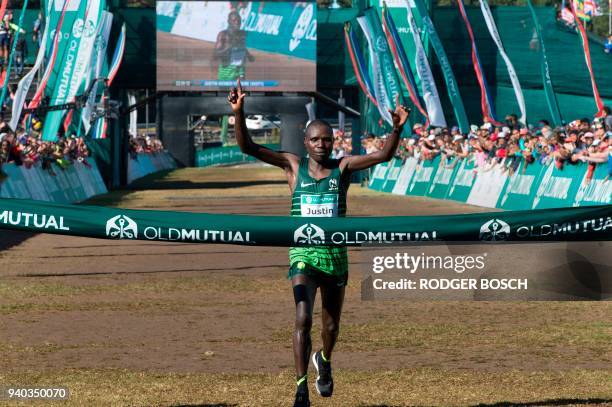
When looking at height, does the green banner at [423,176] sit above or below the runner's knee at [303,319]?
below

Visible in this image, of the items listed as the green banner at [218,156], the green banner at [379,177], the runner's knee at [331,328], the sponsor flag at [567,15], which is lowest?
the green banner at [218,156]

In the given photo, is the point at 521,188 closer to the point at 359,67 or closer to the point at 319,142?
the point at 359,67

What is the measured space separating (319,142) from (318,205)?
1.44ft

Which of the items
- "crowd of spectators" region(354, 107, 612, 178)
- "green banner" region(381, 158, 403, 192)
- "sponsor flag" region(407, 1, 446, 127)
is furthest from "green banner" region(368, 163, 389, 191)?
"sponsor flag" region(407, 1, 446, 127)

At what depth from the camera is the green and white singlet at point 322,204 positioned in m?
8.62

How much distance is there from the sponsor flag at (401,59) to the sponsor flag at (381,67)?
1198 mm

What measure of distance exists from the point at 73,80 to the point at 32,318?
2778 centimetres

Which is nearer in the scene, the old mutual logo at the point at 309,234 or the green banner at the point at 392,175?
the old mutual logo at the point at 309,234

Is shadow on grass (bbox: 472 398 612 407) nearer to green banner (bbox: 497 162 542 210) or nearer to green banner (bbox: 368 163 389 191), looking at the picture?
green banner (bbox: 497 162 542 210)

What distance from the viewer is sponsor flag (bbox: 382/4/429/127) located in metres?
43.3

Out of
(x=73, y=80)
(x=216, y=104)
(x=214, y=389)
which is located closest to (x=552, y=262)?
(x=214, y=389)

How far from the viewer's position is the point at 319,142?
868 centimetres

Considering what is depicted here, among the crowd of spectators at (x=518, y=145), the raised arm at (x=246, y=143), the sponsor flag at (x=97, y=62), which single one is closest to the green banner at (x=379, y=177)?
the crowd of spectators at (x=518, y=145)

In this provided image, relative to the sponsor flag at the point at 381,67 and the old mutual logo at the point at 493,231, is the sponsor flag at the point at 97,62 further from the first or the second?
the old mutual logo at the point at 493,231
